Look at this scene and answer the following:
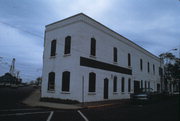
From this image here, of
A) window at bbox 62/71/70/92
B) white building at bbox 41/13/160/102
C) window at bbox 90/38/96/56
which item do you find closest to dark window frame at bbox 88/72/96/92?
white building at bbox 41/13/160/102

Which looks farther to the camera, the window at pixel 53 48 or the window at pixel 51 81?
the window at pixel 53 48

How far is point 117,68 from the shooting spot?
2544cm

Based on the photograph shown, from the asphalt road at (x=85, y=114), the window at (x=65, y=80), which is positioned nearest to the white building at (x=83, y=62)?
the window at (x=65, y=80)

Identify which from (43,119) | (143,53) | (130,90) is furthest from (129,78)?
(43,119)

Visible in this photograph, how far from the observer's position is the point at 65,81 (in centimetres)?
1945

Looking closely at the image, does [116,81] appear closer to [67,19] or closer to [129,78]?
[129,78]

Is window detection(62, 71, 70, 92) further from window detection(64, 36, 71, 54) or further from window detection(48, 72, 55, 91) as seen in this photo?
window detection(64, 36, 71, 54)

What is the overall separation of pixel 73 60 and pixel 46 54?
207 inches

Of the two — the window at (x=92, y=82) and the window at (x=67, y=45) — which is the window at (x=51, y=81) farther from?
the window at (x=92, y=82)

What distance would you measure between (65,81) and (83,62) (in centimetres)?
292

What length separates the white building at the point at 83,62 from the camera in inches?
749

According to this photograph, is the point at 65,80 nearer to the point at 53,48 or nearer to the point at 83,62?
the point at 83,62

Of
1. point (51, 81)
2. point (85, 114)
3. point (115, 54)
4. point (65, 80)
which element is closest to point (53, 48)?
point (51, 81)

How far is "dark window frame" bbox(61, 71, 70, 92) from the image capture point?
19.2 meters
